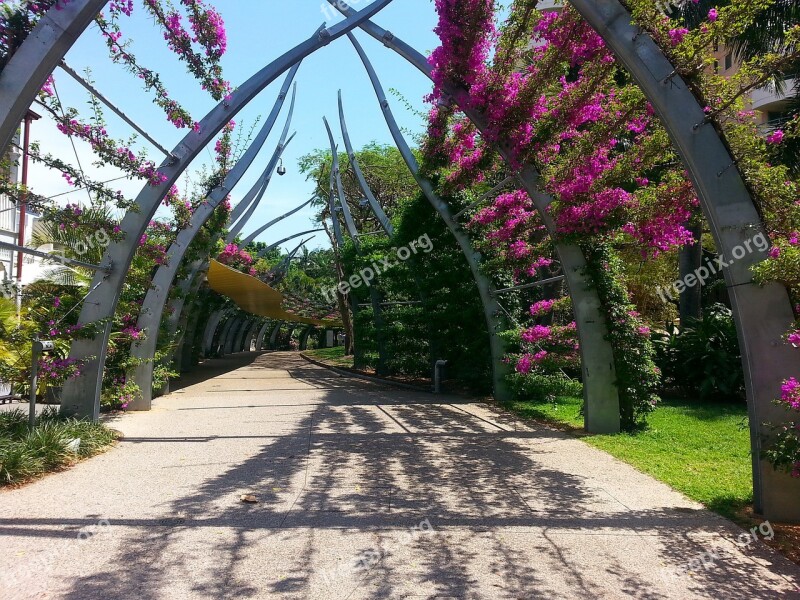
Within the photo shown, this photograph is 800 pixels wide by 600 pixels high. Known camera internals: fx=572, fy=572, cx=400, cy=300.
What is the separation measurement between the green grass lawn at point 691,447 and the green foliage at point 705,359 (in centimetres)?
50

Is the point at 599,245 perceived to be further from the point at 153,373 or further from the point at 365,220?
the point at 365,220

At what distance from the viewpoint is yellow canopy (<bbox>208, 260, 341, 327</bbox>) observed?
15137mm

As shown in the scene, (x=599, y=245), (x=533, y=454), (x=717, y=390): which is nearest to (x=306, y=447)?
(x=533, y=454)

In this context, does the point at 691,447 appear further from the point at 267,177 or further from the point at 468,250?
the point at 267,177

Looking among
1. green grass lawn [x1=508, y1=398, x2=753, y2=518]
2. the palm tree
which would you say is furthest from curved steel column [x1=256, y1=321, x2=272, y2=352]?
green grass lawn [x1=508, y1=398, x2=753, y2=518]

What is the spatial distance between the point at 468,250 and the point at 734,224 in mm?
6916

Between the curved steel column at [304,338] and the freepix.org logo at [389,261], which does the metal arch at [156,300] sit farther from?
the curved steel column at [304,338]

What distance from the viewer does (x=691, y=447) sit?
732cm

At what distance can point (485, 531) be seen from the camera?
4.20 meters

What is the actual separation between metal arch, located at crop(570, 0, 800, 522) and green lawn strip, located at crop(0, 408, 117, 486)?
21.4 ft

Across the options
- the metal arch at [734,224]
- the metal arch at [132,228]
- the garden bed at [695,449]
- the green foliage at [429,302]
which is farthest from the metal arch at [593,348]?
the green foliage at [429,302]

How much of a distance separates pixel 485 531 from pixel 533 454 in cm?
292

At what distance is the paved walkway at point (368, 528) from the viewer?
3.30m

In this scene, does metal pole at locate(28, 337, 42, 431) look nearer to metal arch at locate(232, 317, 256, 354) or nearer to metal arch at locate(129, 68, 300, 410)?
metal arch at locate(129, 68, 300, 410)
